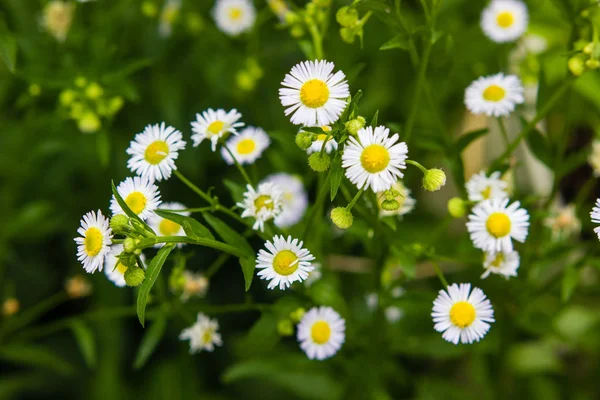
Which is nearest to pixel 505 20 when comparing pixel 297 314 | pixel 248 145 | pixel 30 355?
pixel 248 145

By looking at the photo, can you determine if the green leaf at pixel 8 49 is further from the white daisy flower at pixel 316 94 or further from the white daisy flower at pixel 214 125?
the white daisy flower at pixel 316 94

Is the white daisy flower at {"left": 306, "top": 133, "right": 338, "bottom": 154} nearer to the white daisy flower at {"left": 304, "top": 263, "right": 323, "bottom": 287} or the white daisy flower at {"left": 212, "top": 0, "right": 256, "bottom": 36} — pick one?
the white daisy flower at {"left": 304, "top": 263, "right": 323, "bottom": 287}

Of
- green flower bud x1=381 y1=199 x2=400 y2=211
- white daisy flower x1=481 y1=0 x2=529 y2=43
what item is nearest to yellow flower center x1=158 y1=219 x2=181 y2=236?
green flower bud x1=381 y1=199 x2=400 y2=211

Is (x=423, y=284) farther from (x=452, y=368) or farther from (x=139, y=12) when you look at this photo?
(x=139, y=12)

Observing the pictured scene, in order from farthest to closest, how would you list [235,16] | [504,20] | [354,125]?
1. [235,16]
2. [504,20]
3. [354,125]

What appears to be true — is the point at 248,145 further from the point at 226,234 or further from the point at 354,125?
the point at 354,125

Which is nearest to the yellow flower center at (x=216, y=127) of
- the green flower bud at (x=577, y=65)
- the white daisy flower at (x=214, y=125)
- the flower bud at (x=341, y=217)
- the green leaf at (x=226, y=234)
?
the white daisy flower at (x=214, y=125)
